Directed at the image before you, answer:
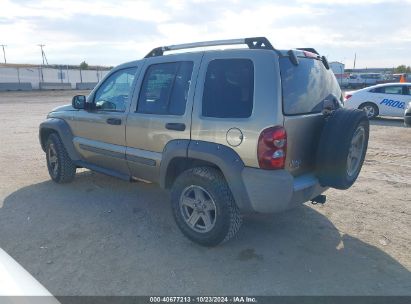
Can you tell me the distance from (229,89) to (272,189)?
1.02 meters

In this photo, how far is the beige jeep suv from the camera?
309cm

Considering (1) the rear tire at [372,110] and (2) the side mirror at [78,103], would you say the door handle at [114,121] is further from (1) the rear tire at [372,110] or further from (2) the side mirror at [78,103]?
(1) the rear tire at [372,110]

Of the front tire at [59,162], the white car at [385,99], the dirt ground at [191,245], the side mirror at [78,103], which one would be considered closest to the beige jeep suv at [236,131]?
the dirt ground at [191,245]

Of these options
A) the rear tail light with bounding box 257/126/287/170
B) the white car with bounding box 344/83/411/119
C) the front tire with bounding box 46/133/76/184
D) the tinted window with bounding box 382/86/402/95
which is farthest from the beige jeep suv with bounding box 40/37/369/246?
the tinted window with bounding box 382/86/402/95

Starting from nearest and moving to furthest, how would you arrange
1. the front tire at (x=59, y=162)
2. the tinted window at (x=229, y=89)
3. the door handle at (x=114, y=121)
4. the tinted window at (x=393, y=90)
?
the tinted window at (x=229, y=89)
the door handle at (x=114, y=121)
the front tire at (x=59, y=162)
the tinted window at (x=393, y=90)

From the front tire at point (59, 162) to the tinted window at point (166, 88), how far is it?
1951 mm

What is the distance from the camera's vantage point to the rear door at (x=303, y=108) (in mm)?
3152

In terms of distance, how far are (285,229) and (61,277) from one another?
2373mm

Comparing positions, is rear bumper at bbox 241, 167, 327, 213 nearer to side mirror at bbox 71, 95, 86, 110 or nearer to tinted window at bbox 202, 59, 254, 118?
tinted window at bbox 202, 59, 254, 118

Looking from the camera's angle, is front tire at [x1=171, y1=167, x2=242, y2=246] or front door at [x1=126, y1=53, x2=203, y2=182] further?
front door at [x1=126, y1=53, x2=203, y2=182]

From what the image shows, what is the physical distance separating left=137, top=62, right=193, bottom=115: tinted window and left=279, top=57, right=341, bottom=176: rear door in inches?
40.9

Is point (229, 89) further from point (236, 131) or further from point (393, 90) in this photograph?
point (393, 90)

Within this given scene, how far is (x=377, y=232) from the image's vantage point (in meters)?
3.87

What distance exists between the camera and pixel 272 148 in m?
3.04
